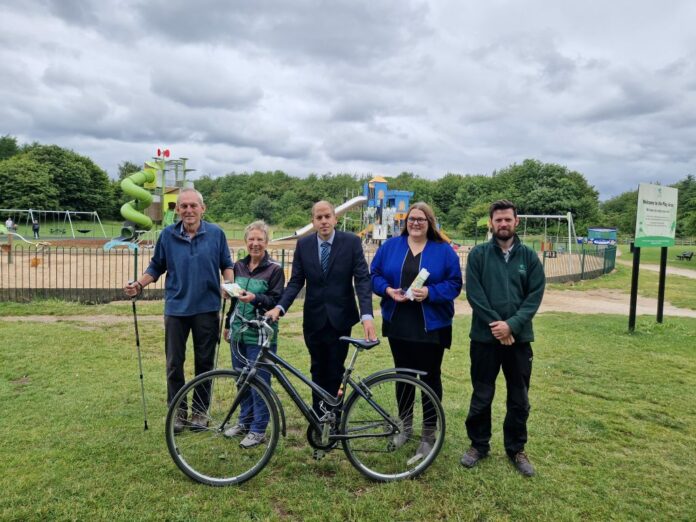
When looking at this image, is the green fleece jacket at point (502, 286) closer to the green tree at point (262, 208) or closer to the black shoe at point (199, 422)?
the black shoe at point (199, 422)

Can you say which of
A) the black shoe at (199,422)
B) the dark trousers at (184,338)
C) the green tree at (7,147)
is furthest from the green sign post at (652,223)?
the green tree at (7,147)

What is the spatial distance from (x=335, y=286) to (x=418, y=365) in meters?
0.88

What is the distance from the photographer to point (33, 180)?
174 feet

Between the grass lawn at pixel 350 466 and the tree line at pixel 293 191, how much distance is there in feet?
151

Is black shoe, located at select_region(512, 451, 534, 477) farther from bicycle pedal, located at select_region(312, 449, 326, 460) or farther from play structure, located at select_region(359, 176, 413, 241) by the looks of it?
play structure, located at select_region(359, 176, 413, 241)

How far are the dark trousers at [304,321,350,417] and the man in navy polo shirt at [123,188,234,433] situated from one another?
2.81ft

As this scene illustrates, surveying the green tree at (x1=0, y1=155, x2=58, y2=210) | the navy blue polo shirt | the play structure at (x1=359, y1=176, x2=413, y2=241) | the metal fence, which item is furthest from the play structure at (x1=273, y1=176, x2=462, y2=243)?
the green tree at (x1=0, y1=155, x2=58, y2=210)

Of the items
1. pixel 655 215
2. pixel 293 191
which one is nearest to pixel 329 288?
pixel 655 215

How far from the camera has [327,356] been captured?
3.77 metres

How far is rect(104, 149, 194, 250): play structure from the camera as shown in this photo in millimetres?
24531

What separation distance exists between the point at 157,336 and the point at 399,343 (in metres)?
5.40

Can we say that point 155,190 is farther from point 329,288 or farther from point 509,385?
point 509,385

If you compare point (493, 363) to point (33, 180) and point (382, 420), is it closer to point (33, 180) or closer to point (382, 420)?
point (382, 420)

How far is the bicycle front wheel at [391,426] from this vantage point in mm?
3400
